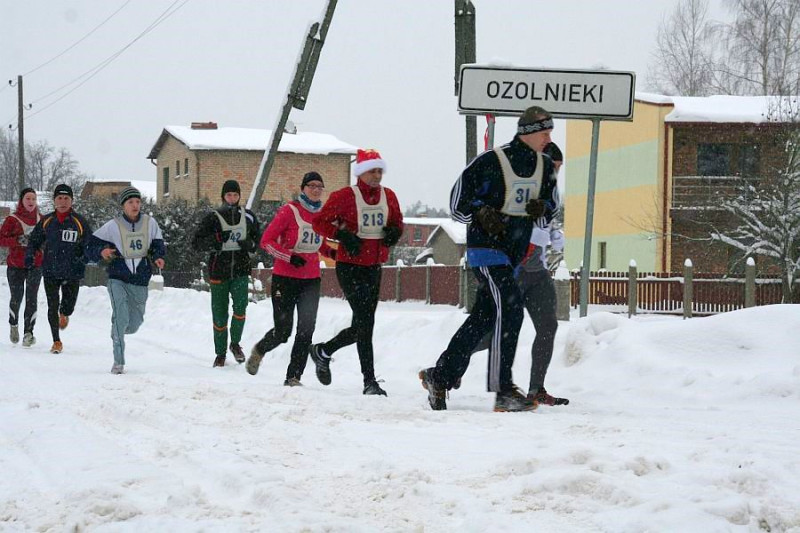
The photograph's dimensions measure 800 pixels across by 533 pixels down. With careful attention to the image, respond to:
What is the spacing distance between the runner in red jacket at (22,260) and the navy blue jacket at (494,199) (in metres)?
7.72

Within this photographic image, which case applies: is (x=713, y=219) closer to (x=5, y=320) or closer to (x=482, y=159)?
(x=5, y=320)

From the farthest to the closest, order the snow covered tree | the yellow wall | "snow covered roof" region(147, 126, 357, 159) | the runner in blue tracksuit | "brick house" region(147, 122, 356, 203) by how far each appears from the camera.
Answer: "snow covered roof" region(147, 126, 357, 159)
"brick house" region(147, 122, 356, 203)
the yellow wall
the snow covered tree
the runner in blue tracksuit

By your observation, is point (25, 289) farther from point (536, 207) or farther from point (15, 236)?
point (536, 207)

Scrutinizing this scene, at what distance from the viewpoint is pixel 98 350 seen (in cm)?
1216

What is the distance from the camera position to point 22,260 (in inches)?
498

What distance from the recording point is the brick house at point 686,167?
3500cm

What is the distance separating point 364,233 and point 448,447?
3.12m

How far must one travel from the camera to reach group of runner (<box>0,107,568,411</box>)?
6.27 metres

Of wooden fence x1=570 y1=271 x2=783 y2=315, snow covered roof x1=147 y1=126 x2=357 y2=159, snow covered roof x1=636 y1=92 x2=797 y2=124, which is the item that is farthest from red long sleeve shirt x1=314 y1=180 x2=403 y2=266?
snow covered roof x1=147 y1=126 x2=357 y2=159

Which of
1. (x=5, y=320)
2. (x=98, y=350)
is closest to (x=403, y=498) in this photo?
(x=98, y=350)

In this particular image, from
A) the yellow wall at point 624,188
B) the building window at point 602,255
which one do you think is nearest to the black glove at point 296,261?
the yellow wall at point 624,188

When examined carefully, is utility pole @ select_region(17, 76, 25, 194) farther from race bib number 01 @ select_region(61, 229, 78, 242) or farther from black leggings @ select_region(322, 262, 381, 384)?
black leggings @ select_region(322, 262, 381, 384)

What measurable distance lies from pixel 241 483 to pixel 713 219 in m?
33.2

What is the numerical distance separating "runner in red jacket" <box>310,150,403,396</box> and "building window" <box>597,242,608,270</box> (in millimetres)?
34486
